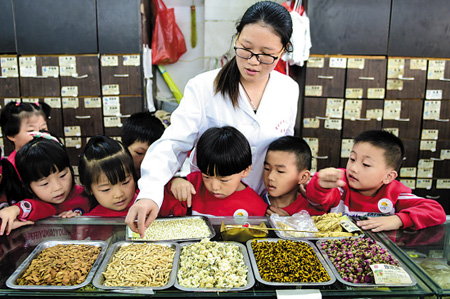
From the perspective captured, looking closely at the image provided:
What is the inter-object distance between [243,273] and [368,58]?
3.40 meters

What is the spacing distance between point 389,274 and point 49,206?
139cm

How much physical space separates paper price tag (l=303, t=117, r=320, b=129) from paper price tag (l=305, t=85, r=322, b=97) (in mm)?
268

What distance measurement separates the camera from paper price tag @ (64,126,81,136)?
386 centimetres

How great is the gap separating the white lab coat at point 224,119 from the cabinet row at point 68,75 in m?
2.35

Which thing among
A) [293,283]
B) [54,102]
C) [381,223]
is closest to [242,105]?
[381,223]

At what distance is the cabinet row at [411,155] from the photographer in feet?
12.8

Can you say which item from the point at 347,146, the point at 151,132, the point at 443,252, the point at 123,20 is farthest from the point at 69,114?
the point at 443,252

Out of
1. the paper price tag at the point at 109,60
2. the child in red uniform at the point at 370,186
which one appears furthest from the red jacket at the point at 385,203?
the paper price tag at the point at 109,60

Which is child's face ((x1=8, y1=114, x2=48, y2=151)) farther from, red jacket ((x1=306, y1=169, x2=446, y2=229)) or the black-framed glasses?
red jacket ((x1=306, y1=169, x2=446, y2=229))

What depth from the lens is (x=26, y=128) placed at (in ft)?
7.91

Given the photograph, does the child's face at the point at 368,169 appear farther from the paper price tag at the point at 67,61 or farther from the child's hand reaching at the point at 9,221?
the paper price tag at the point at 67,61

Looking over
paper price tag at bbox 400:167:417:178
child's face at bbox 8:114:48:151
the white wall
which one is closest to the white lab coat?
child's face at bbox 8:114:48:151

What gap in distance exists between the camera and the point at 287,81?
1777 mm

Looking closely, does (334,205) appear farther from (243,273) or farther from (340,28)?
(340,28)
